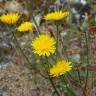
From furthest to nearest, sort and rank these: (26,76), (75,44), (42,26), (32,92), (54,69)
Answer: (42,26), (75,44), (26,76), (32,92), (54,69)

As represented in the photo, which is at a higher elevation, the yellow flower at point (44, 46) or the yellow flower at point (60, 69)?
the yellow flower at point (44, 46)

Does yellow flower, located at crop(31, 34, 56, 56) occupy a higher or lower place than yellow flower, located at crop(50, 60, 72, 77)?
higher

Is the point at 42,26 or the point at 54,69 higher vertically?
the point at 54,69

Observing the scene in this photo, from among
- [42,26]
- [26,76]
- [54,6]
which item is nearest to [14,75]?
[26,76]

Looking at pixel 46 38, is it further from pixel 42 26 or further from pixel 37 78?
pixel 42 26


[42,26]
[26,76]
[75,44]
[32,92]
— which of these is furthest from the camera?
[42,26]

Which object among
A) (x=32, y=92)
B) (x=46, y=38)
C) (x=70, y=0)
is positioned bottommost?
(x=32, y=92)

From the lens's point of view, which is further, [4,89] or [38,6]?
[38,6]
